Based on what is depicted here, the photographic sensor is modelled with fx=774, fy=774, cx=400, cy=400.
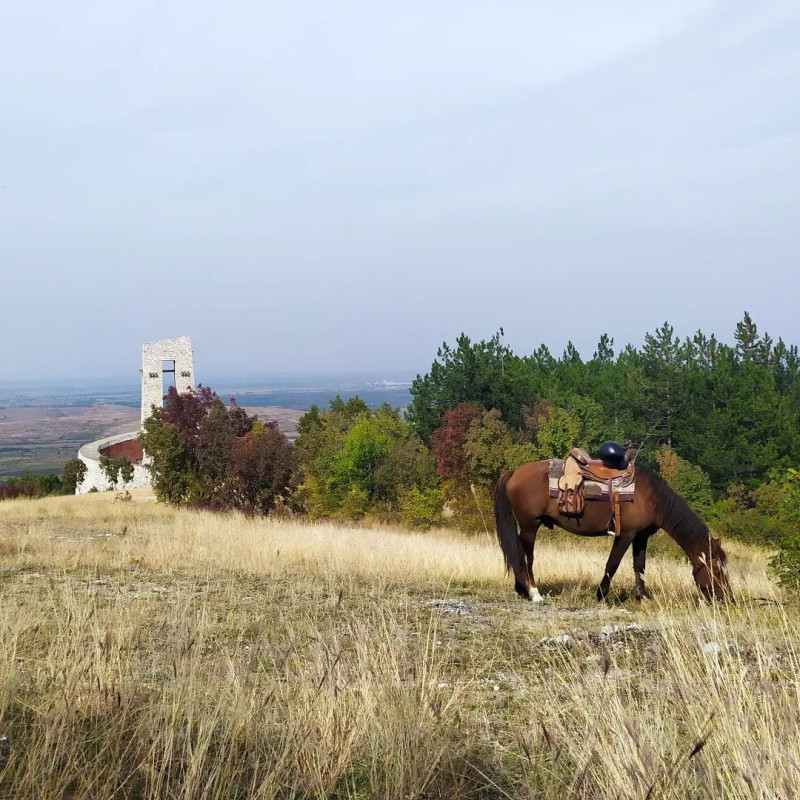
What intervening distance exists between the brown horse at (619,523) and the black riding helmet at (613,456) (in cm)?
21

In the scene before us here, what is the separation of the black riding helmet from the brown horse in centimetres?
21

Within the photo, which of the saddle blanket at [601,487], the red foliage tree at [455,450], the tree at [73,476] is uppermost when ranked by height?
the saddle blanket at [601,487]

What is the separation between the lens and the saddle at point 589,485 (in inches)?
338

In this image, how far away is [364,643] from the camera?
394 cm

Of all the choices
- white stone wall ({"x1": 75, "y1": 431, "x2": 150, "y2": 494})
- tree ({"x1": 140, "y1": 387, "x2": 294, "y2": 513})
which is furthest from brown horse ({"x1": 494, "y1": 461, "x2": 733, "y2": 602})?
white stone wall ({"x1": 75, "y1": 431, "x2": 150, "y2": 494})

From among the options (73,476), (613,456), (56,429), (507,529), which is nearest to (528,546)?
(507,529)

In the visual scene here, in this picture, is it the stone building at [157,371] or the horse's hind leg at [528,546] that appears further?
the stone building at [157,371]

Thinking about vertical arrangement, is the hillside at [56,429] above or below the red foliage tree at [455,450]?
below

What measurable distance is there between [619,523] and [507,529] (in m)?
1.34

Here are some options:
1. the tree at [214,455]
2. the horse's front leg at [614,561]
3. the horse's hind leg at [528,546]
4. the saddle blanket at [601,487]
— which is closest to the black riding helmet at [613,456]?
the saddle blanket at [601,487]

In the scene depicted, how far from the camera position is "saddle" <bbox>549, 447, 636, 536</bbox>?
8586mm

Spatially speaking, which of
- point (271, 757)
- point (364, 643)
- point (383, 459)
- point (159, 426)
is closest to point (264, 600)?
point (364, 643)

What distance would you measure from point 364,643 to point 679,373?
125 feet

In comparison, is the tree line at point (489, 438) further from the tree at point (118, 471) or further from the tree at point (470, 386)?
the tree at point (118, 471)
